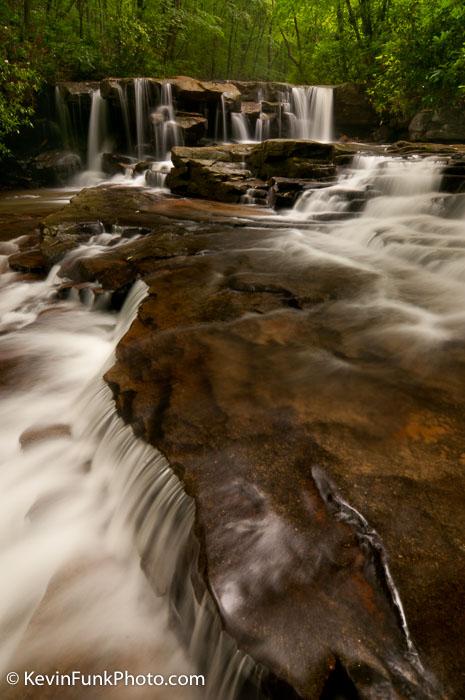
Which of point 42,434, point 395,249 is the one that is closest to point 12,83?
point 395,249

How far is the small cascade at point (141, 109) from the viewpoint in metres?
15.4

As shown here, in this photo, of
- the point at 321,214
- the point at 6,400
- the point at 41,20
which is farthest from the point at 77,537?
the point at 41,20

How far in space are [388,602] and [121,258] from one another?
501 centimetres

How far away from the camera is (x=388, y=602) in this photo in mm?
1353

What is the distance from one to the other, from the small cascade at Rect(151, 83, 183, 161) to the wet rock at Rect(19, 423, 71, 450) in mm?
14776

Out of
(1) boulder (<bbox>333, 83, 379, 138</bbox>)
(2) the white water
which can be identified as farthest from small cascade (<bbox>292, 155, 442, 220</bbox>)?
(1) boulder (<bbox>333, 83, 379, 138</bbox>)

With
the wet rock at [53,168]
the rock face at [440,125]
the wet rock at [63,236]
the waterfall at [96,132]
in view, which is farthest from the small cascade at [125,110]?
the wet rock at [63,236]

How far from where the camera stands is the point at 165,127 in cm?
1537

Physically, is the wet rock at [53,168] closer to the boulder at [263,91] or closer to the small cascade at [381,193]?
the boulder at [263,91]

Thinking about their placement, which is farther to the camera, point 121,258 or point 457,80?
point 457,80

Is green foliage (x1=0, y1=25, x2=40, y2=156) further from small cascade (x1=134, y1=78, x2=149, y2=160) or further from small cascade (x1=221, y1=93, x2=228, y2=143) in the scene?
small cascade (x1=221, y1=93, x2=228, y2=143)

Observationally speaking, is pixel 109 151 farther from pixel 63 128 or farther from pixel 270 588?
pixel 270 588

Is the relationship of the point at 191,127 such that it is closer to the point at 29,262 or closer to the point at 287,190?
the point at 287,190

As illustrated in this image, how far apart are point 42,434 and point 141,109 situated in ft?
54.0
